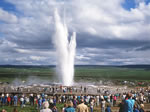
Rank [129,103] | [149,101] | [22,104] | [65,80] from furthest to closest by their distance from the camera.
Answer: [65,80] → [149,101] → [22,104] → [129,103]

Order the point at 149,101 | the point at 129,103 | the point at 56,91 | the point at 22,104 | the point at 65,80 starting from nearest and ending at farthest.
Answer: the point at 129,103, the point at 22,104, the point at 149,101, the point at 56,91, the point at 65,80

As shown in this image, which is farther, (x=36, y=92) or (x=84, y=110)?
(x=36, y=92)

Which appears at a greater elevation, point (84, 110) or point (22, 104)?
point (84, 110)

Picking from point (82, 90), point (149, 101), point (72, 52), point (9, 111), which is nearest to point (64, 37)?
point (72, 52)

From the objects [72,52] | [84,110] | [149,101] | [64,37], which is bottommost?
[149,101]

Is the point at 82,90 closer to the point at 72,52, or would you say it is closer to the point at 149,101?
the point at 149,101

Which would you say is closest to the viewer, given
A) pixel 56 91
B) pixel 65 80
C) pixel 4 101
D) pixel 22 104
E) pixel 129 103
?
pixel 129 103

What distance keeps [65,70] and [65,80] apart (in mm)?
2002

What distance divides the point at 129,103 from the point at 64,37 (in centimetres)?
3623

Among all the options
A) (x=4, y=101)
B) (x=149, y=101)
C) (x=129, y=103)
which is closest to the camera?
(x=129, y=103)

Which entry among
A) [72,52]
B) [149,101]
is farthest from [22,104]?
[72,52]

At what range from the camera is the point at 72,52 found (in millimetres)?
42969

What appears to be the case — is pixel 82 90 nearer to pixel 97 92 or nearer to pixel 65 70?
pixel 97 92

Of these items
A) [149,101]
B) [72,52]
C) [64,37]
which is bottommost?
[149,101]
